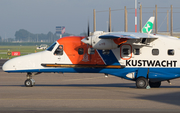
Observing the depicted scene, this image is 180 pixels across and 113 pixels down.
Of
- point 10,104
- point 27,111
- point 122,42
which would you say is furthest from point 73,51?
point 27,111

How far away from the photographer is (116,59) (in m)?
17.5

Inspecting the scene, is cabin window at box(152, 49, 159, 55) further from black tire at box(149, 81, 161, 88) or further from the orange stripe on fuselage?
the orange stripe on fuselage

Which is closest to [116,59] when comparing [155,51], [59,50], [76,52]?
[155,51]

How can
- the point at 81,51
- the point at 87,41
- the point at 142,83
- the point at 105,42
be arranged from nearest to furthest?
the point at 105,42 < the point at 87,41 < the point at 142,83 < the point at 81,51

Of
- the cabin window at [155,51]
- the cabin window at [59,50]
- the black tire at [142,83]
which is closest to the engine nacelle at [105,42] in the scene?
the cabin window at [155,51]

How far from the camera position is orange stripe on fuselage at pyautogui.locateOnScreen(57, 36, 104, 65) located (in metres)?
17.6

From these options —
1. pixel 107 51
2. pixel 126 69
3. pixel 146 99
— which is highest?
pixel 107 51

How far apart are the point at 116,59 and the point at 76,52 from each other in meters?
2.46

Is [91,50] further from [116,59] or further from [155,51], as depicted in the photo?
[155,51]

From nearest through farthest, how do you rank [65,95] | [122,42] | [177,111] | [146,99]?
[177,111] → [146,99] → [65,95] → [122,42]

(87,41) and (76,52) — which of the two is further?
(76,52)

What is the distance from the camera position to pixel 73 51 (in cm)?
1791

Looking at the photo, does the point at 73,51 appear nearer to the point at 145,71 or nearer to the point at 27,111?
the point at 145,71

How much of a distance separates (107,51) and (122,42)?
1.72 meters
